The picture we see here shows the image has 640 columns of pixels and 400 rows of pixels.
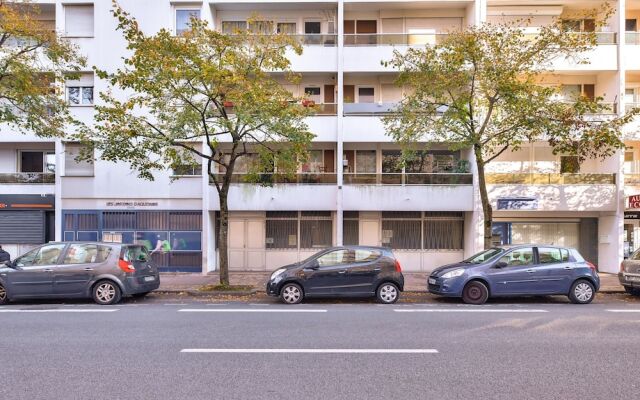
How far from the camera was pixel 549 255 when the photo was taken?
1157 cm

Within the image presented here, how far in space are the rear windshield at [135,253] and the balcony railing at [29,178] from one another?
8986 millimetres

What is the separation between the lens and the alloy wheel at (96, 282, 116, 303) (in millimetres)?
11117

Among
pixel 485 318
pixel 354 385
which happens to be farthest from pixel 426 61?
pixel 354 385

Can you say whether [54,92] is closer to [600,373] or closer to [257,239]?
[257,239]

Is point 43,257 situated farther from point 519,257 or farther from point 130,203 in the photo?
point 519,257

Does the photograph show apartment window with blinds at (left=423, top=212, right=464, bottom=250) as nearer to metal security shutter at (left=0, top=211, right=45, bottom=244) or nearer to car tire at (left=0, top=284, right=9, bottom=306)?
car tire at (left=0, top=284, right=9, bottom=306)

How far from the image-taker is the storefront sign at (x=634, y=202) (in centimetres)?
1661

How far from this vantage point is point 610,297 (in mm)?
12656

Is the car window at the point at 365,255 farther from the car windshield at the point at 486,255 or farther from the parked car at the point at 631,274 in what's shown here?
the parked car at the point at 631,274

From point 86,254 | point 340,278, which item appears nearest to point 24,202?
point 86,254

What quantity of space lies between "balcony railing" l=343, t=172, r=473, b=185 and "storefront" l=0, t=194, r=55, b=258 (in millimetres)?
12244

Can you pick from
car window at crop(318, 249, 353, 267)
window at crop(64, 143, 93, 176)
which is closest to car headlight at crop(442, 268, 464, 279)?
car window at crop(318, 249, 353, 267)

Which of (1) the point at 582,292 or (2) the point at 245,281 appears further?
(2) the point at 245,281

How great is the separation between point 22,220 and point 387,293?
15385 millimetres
